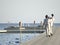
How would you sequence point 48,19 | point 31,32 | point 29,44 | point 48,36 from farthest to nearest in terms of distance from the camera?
point 31,32 < point 48,36 < point 48,19 < point 29,44

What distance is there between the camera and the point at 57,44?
15.7 m

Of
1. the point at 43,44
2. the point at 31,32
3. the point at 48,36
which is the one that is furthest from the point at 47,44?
the point at 31,32

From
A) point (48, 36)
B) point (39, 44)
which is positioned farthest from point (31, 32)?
point (39, 44)

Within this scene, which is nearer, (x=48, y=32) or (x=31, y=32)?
(x=48, y=32)

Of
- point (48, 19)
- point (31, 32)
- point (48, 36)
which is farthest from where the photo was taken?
point (31, 32)

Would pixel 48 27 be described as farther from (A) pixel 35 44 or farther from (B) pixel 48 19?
(A) pixel 35 44

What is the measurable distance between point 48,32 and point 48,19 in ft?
4.21

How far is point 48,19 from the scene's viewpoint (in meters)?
20.4

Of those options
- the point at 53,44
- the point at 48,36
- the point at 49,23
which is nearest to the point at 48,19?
the point at 49,23

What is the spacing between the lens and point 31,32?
1602 inches

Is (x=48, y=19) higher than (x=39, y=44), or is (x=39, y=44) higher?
(x=48, y=19)

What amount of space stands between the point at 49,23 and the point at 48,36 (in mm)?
1951

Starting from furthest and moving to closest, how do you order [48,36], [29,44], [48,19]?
[48,36]
[48,19]
[29,44]

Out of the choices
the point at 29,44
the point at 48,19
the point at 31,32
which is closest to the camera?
the point at 29,44
